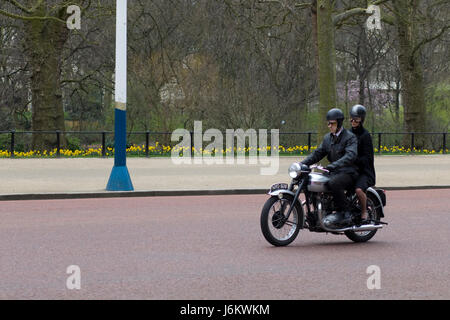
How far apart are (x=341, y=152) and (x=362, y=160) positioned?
31 cm

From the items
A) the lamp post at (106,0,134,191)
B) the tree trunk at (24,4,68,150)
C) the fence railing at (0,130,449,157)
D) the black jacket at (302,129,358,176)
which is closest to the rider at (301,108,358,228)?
the black jacket at (302,129,358,176)

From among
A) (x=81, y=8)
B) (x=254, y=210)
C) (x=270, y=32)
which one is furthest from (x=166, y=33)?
(x=254, y=210)

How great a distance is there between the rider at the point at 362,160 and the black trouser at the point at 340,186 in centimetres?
15

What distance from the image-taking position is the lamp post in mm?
15859

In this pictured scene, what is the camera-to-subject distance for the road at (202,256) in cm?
730

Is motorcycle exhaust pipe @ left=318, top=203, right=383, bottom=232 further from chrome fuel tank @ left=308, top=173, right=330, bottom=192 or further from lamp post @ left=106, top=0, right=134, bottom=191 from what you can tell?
lamp post @ left=106, top=0, right=134, bottom=191

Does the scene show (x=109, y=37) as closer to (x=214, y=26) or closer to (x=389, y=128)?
(x=214, y=26)

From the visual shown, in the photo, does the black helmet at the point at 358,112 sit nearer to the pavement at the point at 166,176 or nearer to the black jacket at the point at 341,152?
the black jacket at the point at 341,152

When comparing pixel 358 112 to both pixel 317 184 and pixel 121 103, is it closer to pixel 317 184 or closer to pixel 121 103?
pixel 317 184

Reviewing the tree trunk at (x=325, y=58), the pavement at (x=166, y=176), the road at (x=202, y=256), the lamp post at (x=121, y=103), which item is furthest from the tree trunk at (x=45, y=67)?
the road at (x=202, y=256)

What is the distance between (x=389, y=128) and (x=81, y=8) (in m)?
14.8

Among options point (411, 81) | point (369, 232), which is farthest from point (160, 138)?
point (369, 232)

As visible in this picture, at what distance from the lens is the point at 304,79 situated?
33656mm

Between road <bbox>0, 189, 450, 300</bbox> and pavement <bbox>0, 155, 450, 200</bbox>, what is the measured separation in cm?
243
